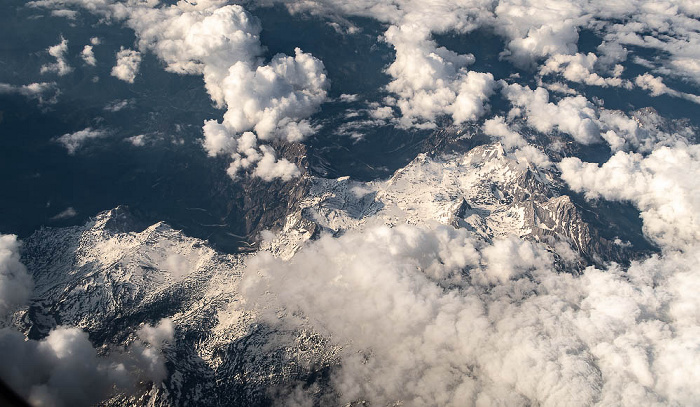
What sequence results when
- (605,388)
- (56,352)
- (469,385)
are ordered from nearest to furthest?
(56,352)
(605,388)
(469,385)

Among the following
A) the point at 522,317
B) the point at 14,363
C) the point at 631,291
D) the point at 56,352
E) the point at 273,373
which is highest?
the point at 14,363

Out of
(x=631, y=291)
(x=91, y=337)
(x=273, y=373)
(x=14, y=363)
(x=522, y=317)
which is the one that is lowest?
(x=273, y=373)

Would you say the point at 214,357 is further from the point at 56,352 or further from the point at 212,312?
the point at 56,352

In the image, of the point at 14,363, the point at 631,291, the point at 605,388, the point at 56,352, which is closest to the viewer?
the point at 14,363

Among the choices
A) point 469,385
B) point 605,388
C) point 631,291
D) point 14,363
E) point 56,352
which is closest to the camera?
point 14,363

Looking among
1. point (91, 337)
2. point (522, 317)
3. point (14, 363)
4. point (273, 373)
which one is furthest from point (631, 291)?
point (91, 337)

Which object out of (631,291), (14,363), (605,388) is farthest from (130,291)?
(631,291)

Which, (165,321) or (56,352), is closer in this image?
(56,352)

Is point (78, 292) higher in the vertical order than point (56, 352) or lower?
lower

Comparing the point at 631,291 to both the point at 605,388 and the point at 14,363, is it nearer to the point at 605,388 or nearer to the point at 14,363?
the point at 605,388
